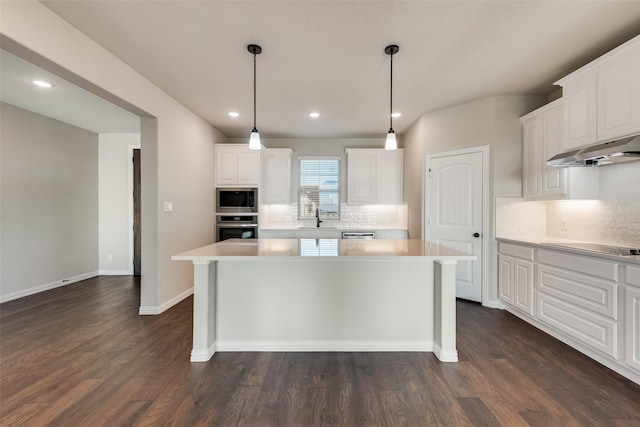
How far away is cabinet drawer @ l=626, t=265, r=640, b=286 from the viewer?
72.3 inches

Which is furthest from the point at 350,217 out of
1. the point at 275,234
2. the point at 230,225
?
the point at 230,225

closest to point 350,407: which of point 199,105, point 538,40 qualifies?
point 538,40

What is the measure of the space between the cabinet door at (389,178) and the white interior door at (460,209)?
0.98m

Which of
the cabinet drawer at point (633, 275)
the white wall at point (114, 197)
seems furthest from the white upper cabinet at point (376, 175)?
the white wall at point (114, 197)

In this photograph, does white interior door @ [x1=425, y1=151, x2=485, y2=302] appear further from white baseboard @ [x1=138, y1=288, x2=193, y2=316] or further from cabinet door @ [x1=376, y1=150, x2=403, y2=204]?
white baseboard @ [x1=138, y1=288, x2=193, y2=316]

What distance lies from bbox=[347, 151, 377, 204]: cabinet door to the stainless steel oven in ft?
6.25

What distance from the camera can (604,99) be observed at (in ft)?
7.23

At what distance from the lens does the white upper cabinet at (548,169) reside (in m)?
2.65

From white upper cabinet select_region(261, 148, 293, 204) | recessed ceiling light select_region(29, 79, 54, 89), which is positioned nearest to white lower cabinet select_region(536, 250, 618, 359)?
white upper cabinet select_region(261, 148, 293, 204)

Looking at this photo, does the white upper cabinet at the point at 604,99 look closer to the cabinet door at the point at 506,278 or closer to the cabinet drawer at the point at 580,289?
the cabinet drawer at the point at 580,289

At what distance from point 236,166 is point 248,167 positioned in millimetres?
219

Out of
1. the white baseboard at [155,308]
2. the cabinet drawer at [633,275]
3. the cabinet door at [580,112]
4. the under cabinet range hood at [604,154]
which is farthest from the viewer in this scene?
the white baseboard at [155,308]

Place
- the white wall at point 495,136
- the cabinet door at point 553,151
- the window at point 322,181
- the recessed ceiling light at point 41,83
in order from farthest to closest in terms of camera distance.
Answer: the window at point 322,181
the white wall at point 495,136
the recessed ceiling light at point 41,83
the cabinet door at point 553,151

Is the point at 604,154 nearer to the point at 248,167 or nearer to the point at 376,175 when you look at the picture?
the point at 376,175
